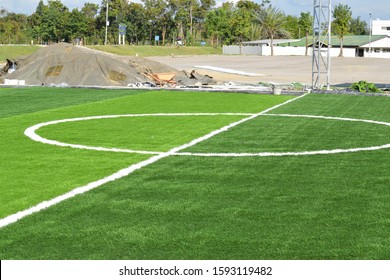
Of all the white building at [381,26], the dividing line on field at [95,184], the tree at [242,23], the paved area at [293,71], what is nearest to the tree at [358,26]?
the white building at [381,26]

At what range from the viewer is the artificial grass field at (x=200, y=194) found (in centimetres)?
741

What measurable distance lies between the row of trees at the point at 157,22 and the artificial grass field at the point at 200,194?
99.4 metres

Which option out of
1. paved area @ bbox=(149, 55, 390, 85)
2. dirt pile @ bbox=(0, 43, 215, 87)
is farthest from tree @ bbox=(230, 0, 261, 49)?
dirt pile @ bbox=(0, 43, 215, 87)

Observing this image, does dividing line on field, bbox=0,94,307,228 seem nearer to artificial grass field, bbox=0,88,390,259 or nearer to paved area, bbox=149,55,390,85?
artificial grass field, bbox=0,88,390,259

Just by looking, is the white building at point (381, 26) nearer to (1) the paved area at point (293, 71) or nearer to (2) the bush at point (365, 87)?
(1) the paved area at point (293, 71)

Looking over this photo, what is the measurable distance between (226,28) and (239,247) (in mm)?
134071

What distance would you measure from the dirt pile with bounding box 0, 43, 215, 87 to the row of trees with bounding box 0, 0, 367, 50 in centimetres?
7704

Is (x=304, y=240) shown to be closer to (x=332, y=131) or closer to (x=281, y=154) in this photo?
(x=281, y=154)

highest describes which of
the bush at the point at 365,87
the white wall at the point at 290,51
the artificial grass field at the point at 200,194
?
the artificial grass field at the point at 200,194

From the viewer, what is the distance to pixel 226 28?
139500 millimetres

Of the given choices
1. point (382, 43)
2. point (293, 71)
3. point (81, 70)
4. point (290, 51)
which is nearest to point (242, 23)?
point (290, 51)

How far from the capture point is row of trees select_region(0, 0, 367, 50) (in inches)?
4537

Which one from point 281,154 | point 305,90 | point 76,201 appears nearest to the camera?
point 76,201
